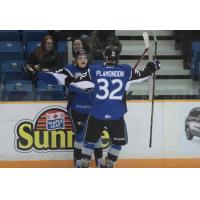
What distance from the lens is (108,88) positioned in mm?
6453

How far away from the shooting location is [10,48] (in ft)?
22.2

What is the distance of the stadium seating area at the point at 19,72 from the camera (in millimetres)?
6723

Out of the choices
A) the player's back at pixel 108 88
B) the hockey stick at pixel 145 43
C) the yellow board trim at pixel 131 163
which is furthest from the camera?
the yellow board trim at pixel 131 163

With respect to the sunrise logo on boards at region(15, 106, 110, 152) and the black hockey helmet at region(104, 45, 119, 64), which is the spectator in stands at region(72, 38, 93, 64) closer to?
the black hockey helmet at region(104, 45, 119, 64)

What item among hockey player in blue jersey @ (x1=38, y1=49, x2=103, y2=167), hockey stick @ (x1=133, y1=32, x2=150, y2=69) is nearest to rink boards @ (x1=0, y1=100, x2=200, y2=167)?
hockey player in blue jersey @ (x1=38, y1=49, x2=103, y2=167)

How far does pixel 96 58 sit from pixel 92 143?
0.80 meters

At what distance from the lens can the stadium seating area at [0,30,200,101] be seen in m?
6.72

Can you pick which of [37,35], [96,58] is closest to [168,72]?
[96,58]

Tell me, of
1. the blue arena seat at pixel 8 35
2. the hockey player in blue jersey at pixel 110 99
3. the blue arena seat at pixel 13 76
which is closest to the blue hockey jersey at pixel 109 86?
the hockey player in blue jersey at pixel 110 99

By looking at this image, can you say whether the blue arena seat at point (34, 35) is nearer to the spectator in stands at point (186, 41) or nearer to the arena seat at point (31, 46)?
the arena seat at point (31, 46)

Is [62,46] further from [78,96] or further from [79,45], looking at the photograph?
[78,96]

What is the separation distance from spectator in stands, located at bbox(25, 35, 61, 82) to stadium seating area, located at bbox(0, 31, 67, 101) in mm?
53

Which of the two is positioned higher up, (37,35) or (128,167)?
(37,35)

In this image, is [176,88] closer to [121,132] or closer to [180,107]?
[180,107]
